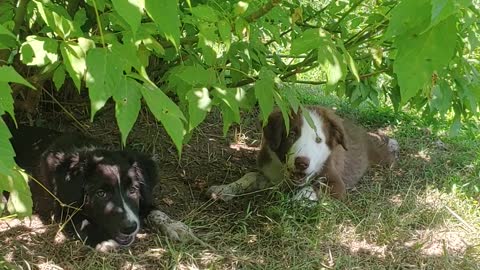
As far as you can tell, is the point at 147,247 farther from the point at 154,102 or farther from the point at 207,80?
the point at 154,102

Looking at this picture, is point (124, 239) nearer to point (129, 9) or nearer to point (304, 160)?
point (304, 160)

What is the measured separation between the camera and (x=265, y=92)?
2258mm

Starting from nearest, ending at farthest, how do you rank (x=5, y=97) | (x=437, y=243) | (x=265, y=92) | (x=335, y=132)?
1. (x=5, y=97)
2. (x=265, y=92)
3. (x=437, y=243)
4. (x=335, y=132)

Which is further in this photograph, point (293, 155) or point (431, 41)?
point (293, 155)

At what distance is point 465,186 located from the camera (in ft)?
13.8

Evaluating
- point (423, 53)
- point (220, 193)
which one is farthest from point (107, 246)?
point (423, 53)

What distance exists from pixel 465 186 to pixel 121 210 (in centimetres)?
246

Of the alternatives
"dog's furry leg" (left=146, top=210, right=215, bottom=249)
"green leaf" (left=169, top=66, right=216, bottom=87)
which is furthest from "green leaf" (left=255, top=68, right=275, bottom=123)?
"dog's furry leg" (left=146, top=210, right=215, bottom=249)

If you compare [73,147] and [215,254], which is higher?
[73,147]

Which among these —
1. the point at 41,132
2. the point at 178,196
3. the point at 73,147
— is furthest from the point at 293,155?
the point at 41,132

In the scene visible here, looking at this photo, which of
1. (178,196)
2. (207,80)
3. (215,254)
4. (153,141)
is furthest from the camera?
(153,141)

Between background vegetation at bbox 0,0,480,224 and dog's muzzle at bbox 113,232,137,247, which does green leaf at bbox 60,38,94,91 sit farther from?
dog's muzzle at bbox 113,232,137,247

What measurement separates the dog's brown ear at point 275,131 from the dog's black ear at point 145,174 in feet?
2.86

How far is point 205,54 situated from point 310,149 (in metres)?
1.85
